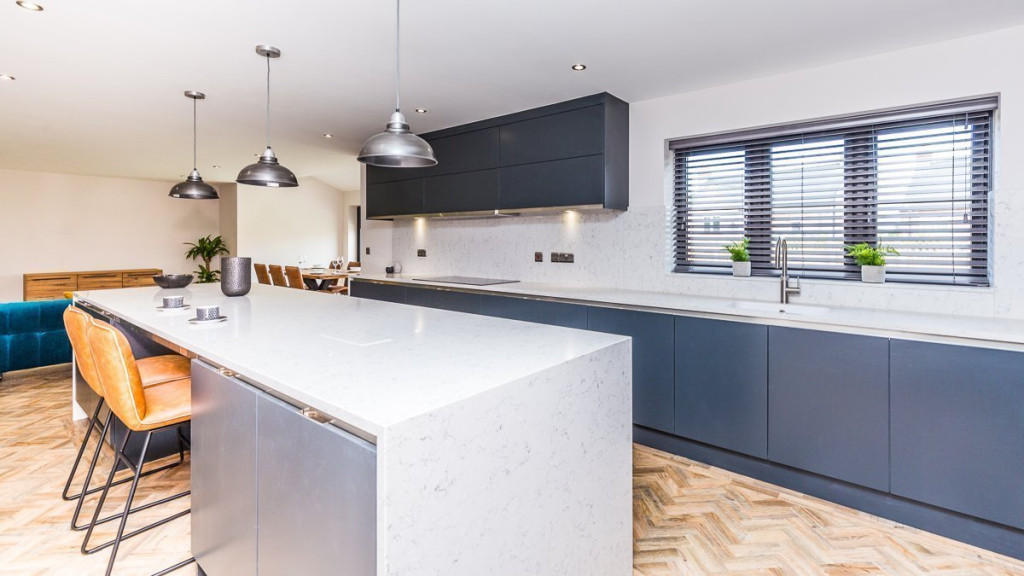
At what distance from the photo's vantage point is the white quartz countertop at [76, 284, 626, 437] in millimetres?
1098

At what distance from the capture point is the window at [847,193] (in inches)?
102

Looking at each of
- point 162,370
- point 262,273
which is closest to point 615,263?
point 162,370

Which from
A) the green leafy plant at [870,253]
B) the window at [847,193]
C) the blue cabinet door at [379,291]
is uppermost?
the window at [847,193]

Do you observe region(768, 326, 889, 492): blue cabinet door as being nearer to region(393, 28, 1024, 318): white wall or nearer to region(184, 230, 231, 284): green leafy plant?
region(393, 28, 1024, 318): white wall

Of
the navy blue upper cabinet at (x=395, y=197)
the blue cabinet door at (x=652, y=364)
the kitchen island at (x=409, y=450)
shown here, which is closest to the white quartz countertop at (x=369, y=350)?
the kitchen island at (x=409, y=450)

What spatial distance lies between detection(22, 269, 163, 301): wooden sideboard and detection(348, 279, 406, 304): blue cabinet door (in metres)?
4.79

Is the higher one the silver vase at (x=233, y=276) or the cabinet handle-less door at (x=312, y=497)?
the silver vase at (x=233, y=276)

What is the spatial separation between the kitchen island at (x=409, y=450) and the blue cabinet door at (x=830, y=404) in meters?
1.25

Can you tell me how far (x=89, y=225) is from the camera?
8.20 metres

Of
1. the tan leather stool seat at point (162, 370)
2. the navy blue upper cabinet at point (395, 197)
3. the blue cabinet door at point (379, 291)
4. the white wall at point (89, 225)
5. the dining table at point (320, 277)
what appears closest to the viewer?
the tan leather stool seat at point (162, 370)

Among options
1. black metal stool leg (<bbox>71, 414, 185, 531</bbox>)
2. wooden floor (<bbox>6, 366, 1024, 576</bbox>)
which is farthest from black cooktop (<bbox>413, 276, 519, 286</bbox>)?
black metal stool leg (<bbox>71, 414, 185, 531</bbox>)

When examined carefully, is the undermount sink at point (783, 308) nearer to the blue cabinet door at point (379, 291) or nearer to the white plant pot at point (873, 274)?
the white plant pot at point (873, 274)

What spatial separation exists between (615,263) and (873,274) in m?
1.62

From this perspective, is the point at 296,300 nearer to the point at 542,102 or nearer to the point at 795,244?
the point at 542,102
